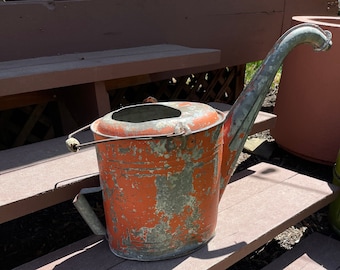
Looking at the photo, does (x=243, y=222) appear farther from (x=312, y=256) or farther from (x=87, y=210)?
(x=87, y=210)

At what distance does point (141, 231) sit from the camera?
4.05ft

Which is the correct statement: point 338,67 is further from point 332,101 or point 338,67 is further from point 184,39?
point 184,39

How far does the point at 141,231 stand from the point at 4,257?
38.9 inches

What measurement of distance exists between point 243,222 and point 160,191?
50 cm

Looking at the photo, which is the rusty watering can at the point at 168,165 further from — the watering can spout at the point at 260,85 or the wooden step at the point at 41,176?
the wooden step at the point at 41,176

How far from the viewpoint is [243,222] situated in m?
1.53

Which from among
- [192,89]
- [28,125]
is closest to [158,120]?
[28,125]

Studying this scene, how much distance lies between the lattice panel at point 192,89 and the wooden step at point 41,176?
3.68 ft

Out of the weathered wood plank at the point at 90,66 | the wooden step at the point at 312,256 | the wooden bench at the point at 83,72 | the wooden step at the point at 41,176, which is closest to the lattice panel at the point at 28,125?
the wooden bench at the point at 83,72

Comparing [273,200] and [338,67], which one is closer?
[273,200]

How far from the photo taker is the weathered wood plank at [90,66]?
1.55 meters

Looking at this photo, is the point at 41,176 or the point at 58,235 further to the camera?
the point at 58,235

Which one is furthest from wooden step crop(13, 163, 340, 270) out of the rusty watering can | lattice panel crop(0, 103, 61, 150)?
lattice panel crop(0, 103, 61, 150)

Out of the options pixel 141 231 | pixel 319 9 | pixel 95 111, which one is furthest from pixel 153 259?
pixel 319 9
